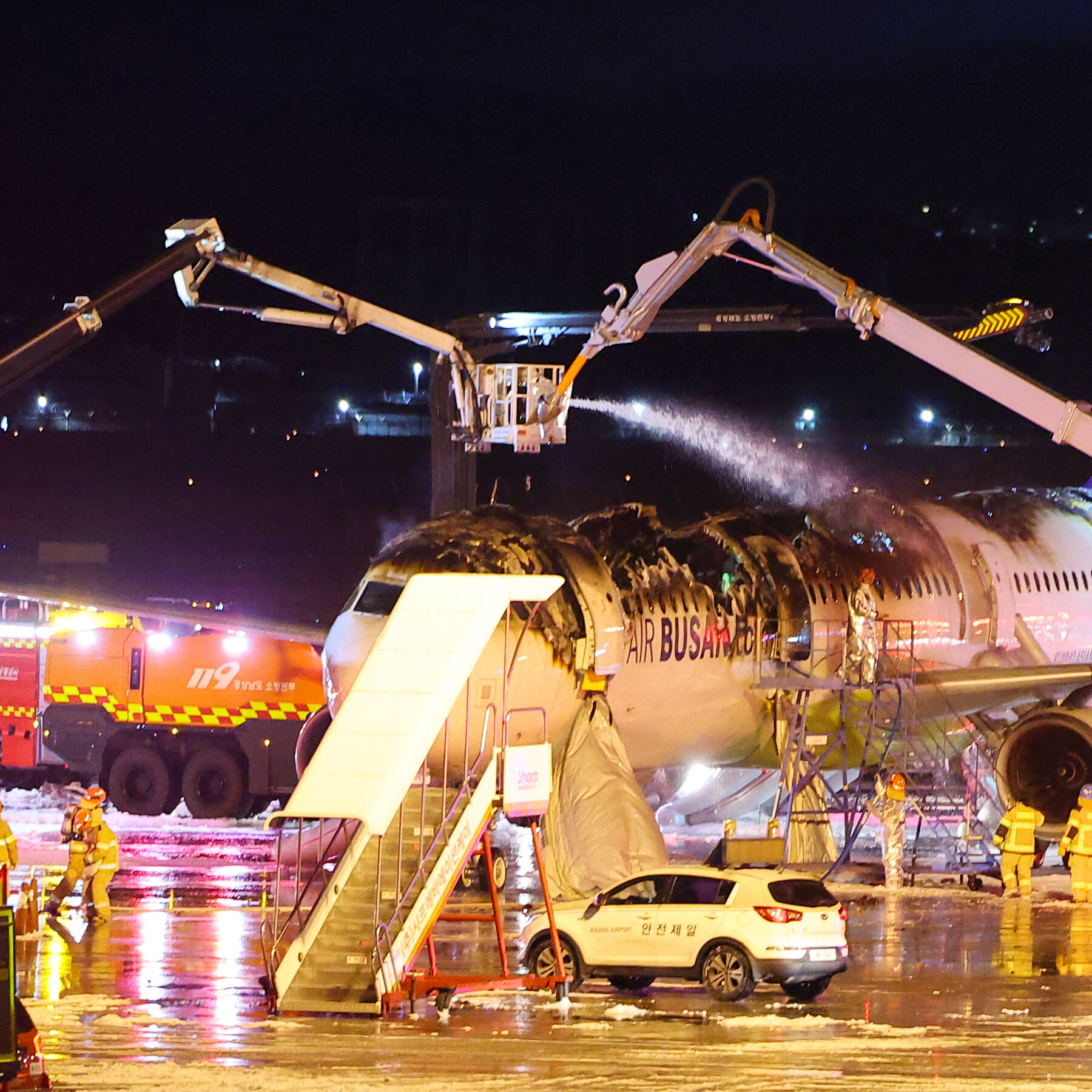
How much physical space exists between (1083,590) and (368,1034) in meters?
→ 21.6

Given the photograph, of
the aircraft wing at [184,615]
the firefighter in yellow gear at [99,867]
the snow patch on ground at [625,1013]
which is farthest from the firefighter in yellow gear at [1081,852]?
the firefighter in yellow gear at [99,867]

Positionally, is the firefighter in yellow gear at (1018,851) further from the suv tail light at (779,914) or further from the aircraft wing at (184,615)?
the aircraft wing at (184,615)

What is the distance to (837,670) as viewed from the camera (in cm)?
2683

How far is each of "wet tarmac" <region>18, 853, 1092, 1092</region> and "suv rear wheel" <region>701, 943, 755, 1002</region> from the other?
0.60ft

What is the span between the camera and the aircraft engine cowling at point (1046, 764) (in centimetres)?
2803

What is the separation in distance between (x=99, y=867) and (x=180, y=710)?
11.0 meters

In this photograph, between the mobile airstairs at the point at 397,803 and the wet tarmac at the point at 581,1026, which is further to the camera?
the mobile airstairs at the point at 397,803

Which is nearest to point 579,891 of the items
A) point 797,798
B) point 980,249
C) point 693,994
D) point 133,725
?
point 693,994

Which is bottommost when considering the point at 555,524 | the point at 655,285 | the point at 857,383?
the point at 555,524

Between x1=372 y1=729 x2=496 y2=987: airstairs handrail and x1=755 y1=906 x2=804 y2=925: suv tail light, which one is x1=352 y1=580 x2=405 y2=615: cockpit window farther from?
x1=755 y1=906 x2=804 y2=925: suv tail light

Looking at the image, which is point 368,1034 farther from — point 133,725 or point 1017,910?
point 133,725

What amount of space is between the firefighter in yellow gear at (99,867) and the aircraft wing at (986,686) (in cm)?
1195

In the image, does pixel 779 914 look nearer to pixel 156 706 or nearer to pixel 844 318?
pixel 844 318

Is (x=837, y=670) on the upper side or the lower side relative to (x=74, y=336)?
lower
